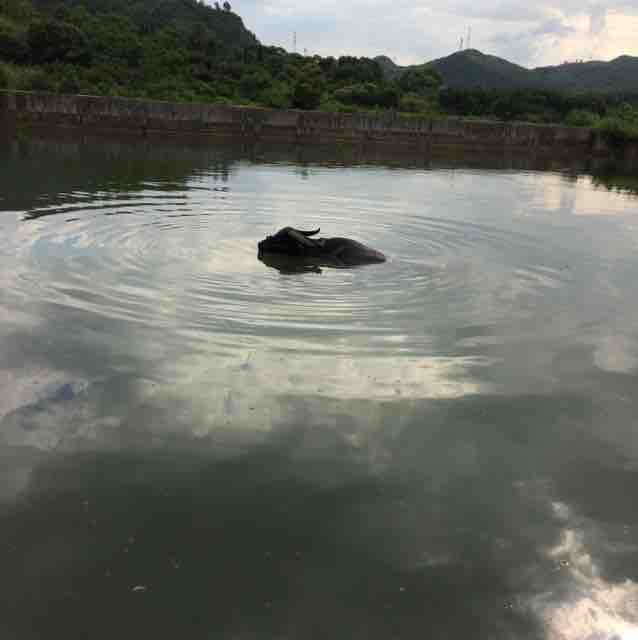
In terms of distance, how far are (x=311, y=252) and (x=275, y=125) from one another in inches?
1230

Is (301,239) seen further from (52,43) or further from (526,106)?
(526,106)

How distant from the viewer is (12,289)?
731 cm

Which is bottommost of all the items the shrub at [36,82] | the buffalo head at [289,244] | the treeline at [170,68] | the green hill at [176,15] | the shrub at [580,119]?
the buffalo head at [289,244]

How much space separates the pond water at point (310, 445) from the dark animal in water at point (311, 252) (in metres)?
0.33

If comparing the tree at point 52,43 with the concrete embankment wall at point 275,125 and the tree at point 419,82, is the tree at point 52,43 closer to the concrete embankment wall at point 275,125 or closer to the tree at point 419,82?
the concrete embankment wall at point 275,125

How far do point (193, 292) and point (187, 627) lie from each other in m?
5.05

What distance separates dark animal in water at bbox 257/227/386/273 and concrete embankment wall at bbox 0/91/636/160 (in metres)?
28.9

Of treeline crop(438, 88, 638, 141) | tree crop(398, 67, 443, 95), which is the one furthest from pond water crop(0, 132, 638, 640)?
tree crop(398, 67, 443, 95)

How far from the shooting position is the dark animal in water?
959cm

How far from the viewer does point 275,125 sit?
1539 inches

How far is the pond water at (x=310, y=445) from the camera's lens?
124 inches

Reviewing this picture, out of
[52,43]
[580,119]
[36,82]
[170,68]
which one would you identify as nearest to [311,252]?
[36,82]

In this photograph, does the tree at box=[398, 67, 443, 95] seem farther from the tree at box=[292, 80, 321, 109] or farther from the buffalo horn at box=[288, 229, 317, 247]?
the buffalo horn at box=[288, 229, 317, 247]

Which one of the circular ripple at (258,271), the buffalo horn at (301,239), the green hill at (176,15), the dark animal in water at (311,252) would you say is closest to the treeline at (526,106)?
the green hill at (176,15)
